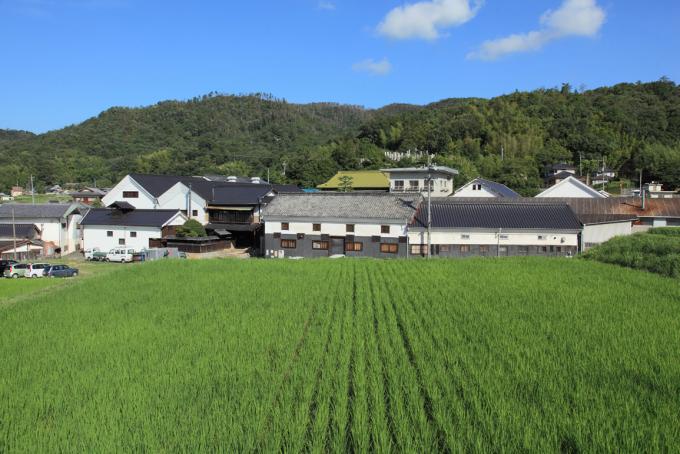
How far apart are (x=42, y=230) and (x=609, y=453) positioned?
29.2 metres

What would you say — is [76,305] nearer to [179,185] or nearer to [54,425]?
[54,425]

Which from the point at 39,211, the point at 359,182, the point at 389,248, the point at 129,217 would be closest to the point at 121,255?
→ the point at 129,217

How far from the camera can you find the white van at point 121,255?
24.1 metres

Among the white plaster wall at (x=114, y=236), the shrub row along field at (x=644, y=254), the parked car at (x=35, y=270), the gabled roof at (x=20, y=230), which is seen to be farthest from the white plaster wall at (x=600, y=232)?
the gabled roof at (x=20, y=230)

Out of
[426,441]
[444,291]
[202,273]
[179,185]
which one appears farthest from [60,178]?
[426,441]

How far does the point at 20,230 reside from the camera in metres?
26.3

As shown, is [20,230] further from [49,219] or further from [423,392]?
[423,392]

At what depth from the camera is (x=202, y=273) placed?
15469mm

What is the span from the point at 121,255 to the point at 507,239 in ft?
58.3

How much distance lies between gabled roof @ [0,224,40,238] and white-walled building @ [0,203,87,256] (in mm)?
416

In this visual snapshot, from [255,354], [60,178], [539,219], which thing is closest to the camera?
[255,354]

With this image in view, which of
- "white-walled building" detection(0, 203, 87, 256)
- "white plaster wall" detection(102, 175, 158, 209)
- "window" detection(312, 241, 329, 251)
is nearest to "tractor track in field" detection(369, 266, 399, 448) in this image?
"window" detection(312, 241, 329, 251)

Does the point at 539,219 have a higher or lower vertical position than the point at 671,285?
higher

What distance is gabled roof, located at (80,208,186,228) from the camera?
2672 cm
